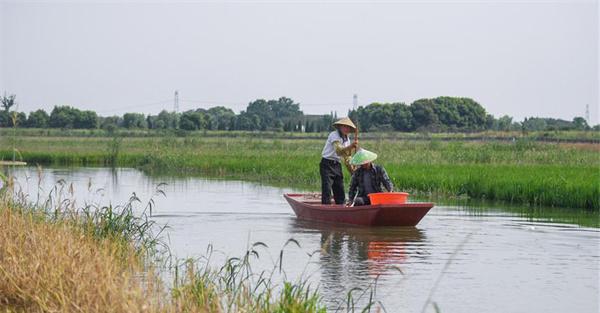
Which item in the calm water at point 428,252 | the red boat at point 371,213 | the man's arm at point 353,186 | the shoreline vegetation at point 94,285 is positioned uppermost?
the man's arm at point 353,186

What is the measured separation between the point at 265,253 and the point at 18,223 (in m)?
Answer: 3.68

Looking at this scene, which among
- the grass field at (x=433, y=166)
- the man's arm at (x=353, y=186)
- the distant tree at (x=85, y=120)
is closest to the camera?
the man's arm at (x=353, y=186)

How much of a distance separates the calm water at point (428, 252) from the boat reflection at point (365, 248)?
0.05 feet

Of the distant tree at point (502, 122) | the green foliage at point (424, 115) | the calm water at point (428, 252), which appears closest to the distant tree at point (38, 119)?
the green foliage at point (424, 115)

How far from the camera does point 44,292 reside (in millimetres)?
7172

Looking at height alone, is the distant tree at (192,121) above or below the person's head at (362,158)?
above

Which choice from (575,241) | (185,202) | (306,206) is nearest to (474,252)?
(575,241)

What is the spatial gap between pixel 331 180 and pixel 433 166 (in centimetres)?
1297

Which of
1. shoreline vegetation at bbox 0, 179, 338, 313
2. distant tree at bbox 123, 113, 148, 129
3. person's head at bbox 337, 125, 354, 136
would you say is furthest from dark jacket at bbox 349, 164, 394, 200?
distant tree at bbox 123, 113, 148, 129

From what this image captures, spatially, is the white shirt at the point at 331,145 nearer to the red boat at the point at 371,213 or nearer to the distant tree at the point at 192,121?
the red boat at the point at 371,213

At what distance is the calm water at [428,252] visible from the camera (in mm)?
9500

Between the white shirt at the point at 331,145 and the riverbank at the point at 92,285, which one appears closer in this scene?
the riverbank at the point at 92,285

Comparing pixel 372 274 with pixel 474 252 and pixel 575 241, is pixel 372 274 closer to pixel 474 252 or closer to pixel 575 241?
pixel 474 252

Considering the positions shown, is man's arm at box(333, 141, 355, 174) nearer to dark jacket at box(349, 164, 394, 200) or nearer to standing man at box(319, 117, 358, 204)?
standing man at box(319, 117, 358, 204)
